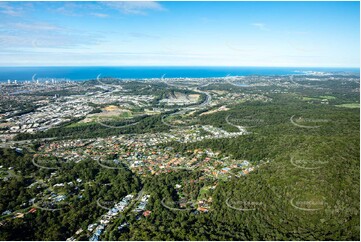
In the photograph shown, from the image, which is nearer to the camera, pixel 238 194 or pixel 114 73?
pixel 238 194

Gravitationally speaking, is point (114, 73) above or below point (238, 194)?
above

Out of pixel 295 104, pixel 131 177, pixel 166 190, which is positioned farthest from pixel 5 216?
pixel 295 104

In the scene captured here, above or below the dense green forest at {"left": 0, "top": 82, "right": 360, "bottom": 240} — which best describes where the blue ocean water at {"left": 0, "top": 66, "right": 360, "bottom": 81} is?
above

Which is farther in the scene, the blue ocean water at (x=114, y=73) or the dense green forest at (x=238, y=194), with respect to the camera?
the blue ocean water at (x=114, y=73)

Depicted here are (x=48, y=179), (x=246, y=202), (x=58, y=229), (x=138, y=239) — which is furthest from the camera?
(x=48, y=179)

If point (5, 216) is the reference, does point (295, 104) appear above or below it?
above

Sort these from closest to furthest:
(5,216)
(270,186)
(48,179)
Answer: (5,216), (270,186), (48,179)

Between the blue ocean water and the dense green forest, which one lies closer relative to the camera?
the dense green forest

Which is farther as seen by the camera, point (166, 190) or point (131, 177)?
point (131, 177)

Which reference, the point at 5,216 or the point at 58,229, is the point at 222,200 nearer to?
the point at 58,229

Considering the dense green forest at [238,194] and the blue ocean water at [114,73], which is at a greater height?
the blue ocean water at [114,73]
